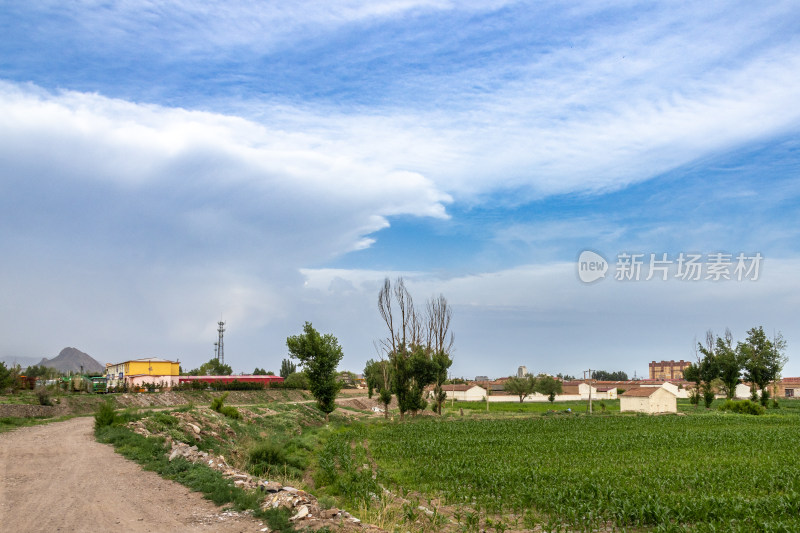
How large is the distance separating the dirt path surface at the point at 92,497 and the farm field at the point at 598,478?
6144mm

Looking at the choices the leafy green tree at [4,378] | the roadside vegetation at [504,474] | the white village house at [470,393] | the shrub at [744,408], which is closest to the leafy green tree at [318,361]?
the roadside vegetation at [504,474]

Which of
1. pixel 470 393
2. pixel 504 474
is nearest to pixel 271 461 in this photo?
pixel 504 474

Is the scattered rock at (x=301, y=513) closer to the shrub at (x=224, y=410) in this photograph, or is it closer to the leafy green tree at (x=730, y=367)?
the shrub at (x=224, y=410)

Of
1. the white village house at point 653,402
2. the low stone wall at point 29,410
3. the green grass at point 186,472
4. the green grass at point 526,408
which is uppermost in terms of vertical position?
the green grass at point 186,472

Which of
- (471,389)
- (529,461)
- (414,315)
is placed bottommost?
(471,389)

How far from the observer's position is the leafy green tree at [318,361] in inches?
1715

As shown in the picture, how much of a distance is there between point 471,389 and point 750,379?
155 feet

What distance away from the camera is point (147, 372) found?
78.8 meters

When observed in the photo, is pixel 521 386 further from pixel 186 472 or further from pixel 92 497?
pixel 92 497

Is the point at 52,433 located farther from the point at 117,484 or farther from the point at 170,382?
the point at 170,382

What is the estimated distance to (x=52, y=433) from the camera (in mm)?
24562

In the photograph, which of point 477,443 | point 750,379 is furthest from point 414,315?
point 750,379

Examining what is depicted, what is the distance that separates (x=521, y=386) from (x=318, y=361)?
217ft

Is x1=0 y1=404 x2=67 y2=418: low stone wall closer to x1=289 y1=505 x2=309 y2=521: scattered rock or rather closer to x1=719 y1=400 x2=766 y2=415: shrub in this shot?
x1=289 y1=505 x2=309 y2=521: scattered rock
